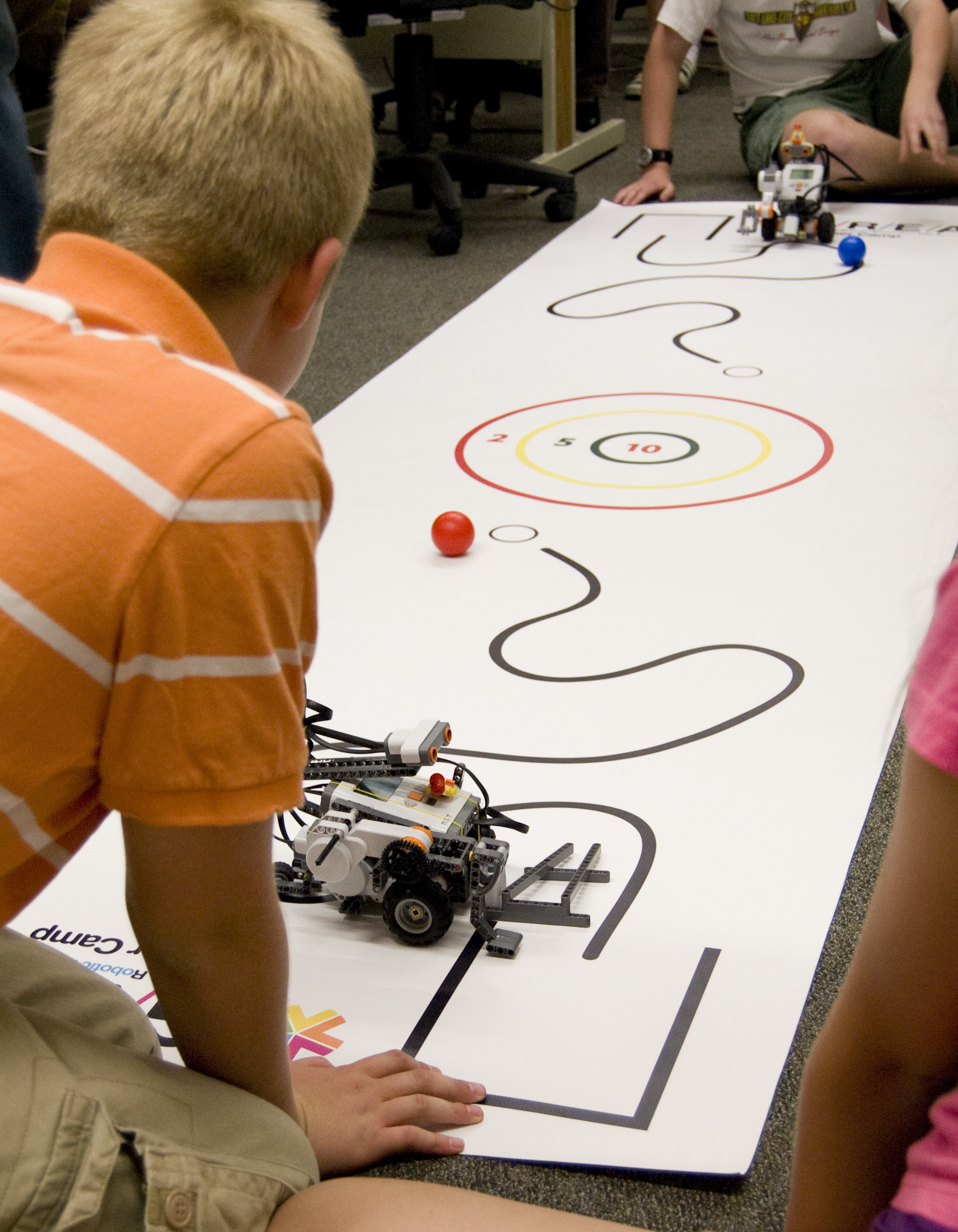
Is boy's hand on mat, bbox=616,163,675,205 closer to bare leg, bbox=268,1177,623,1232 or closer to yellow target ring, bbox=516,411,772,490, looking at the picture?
yellow target ring, bbox=516,411,772,490

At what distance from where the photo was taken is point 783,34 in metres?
2.95

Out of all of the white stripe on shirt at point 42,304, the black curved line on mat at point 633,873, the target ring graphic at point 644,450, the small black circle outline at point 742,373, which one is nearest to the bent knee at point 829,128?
the small black circle outline at point 742,373

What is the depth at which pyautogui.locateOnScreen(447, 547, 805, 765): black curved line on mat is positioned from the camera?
110 cm

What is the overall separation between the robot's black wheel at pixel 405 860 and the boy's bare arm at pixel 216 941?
240 mm

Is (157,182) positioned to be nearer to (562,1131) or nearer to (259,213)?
(259,213)

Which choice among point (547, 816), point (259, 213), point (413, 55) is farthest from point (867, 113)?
point (259, 213)

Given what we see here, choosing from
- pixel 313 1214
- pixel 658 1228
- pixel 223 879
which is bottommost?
pixel 658 1228

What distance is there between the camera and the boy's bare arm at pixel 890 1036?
1.39 feet

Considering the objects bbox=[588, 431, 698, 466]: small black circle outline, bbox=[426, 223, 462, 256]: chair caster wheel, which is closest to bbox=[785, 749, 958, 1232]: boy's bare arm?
bbox=[588, 431, 698, 466]: small black circle outline

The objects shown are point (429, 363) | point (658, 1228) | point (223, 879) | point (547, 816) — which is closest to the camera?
point (223, 879)

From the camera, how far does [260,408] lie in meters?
0.51

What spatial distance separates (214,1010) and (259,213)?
0.35 metres

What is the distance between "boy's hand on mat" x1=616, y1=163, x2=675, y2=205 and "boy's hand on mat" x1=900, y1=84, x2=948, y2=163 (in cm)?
55

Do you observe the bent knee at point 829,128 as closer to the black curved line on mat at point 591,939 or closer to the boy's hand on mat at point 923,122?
the boy's hand on mat at point 923,122
